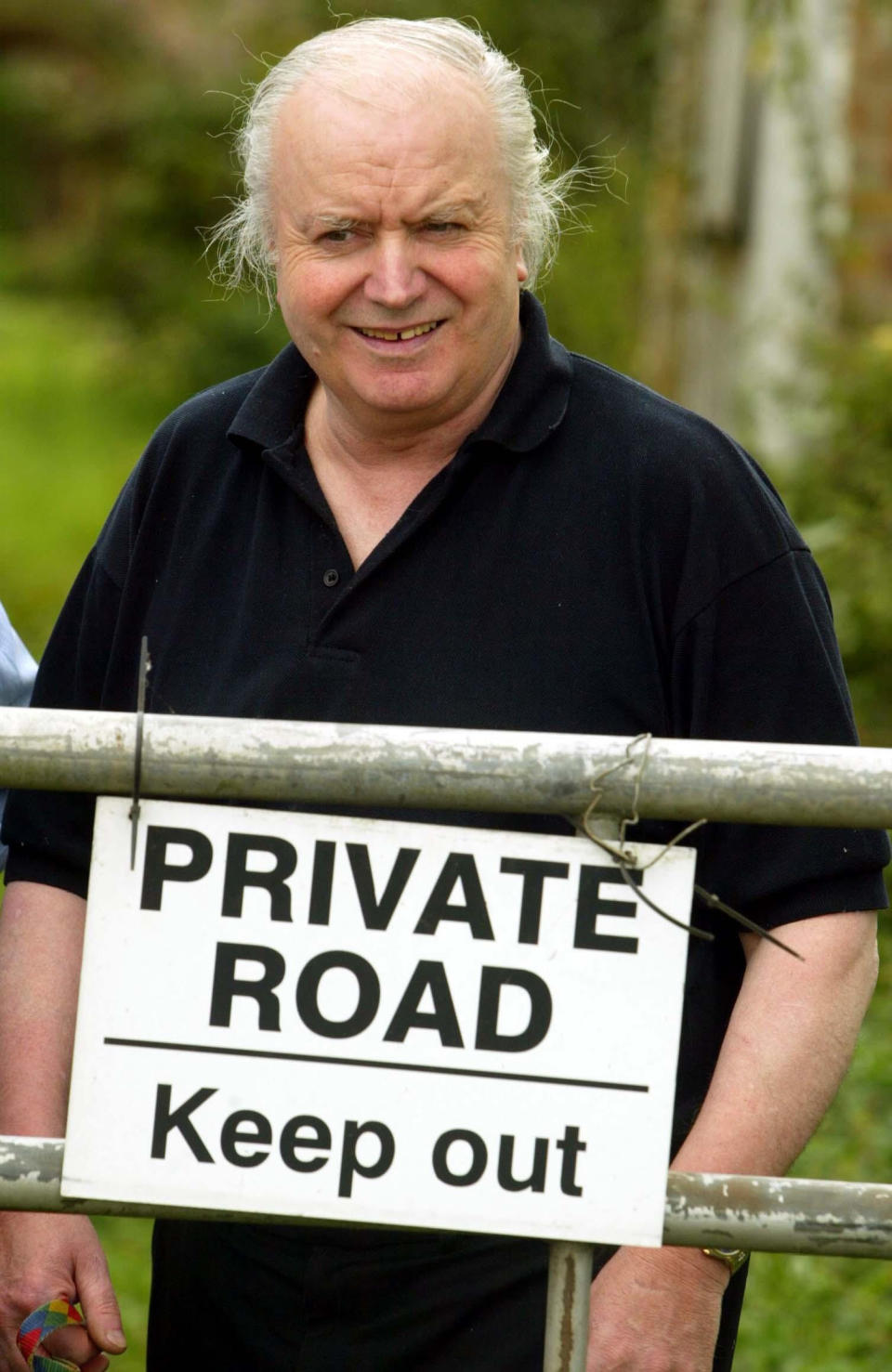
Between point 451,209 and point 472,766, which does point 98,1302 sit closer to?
point 472,766

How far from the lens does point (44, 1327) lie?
6.70 ft

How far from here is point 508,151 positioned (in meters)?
2.18

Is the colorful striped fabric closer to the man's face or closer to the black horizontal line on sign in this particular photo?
the black horizontal line on sign

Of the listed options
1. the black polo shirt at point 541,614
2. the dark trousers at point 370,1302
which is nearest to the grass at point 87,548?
the dark trousers at point 370,1302

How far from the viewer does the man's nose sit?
6.95 ft

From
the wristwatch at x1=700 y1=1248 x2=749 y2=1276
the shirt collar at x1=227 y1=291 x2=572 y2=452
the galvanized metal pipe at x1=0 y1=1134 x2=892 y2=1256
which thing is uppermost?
the shirt collar at x1=227 y1=291 x2=572 y2=452

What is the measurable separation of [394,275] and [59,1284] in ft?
3.99

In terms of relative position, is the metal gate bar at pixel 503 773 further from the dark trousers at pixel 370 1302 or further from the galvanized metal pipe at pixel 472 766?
the dark trousers at pixel 370 1302

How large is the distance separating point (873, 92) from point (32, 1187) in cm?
636

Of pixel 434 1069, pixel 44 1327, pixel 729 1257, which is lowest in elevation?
pixel 44 1327

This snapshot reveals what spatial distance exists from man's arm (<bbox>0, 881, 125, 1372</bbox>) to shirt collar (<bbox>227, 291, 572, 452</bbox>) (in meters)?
0.63

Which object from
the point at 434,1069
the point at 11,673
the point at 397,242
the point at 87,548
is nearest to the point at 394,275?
the point at 397,242

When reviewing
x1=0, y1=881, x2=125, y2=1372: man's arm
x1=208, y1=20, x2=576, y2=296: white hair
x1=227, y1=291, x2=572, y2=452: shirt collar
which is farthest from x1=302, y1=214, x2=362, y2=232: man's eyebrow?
x1=0, y1=881, x2=125, y2=1372: man's arm

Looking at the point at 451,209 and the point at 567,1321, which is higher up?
the point at 451,209
